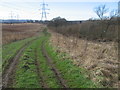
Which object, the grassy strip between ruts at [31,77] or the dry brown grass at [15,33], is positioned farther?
the dry brown grass at [15,33]

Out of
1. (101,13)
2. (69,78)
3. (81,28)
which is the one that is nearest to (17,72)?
(69,78)

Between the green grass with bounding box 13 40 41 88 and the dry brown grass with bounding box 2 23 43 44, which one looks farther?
the dry brown grass with bounding box 2 23 43 44

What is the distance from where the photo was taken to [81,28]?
31.7 m

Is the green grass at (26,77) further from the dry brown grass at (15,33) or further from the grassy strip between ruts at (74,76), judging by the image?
the dry brown grass at (15,33)

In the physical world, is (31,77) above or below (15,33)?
below

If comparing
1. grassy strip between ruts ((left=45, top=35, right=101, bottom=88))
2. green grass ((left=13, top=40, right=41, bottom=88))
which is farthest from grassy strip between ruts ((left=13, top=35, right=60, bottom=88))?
grassy strip between ruts ((left=45, top=35, right=101, bottom=88))

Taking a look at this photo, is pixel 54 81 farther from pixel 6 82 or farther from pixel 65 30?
pixel 65 30

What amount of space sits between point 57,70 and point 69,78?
1.66 meters

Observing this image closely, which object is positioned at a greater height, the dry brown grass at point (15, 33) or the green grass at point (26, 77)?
the dry brown grass at point (15, 33)

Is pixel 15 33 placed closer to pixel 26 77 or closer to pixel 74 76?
pixel 26 77

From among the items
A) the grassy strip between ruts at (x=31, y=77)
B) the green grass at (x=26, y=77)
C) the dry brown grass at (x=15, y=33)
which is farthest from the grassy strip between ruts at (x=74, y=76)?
the dry brown grass at (x=15, y=33)

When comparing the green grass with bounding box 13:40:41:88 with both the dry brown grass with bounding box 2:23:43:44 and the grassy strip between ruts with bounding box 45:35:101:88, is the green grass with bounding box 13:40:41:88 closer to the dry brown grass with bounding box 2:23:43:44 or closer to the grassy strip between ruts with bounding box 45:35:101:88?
the grassy strip between ruts with bounding box 45:35:101:88

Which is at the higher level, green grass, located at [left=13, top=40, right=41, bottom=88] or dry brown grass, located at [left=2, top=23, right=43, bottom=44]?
dry brown grass, located at [left=2, top=23, right=43, bottom=44]

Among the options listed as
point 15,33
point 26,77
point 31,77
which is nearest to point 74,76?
point 31,77
